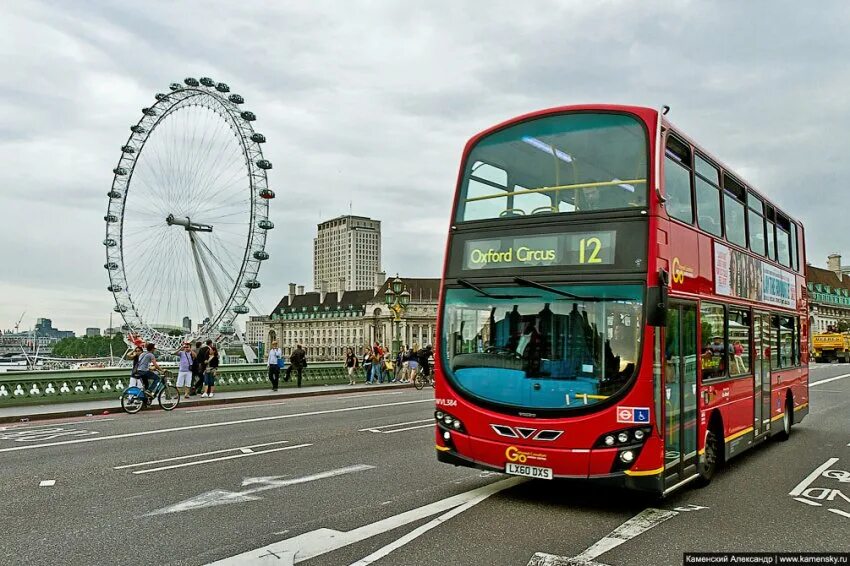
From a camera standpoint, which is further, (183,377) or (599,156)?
(183,377)

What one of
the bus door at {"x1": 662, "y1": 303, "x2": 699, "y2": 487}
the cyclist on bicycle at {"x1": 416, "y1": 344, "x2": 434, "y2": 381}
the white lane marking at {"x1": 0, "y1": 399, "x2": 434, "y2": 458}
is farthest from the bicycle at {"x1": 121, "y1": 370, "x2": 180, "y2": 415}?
the bus door at {"x1": 662, "y1": 303, "x2": 699, "y2": 487}

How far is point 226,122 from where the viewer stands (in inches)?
1817

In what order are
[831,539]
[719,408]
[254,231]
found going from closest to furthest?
[831,539], [719,408], [254,231]

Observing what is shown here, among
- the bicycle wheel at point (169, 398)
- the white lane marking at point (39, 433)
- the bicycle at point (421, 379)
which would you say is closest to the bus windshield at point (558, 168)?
the white lane marking at point (39, 433)

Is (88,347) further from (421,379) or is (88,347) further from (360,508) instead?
(360,508)

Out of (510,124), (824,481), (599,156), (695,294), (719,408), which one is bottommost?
(824,481)

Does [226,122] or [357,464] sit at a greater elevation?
[226,122]

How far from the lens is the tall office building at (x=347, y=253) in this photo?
6703 inches

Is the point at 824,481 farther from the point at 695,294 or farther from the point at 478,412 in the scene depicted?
the point at 478,412

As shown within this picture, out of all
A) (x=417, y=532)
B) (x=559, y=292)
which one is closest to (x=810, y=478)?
(x=559, y=292)

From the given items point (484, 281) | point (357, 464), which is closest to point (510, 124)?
point (484, 281)

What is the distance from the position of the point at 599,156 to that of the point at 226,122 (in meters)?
41.4

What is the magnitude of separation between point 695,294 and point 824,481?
3344 mm

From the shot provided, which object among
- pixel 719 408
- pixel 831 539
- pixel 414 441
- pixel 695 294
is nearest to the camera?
pixel 831 539
